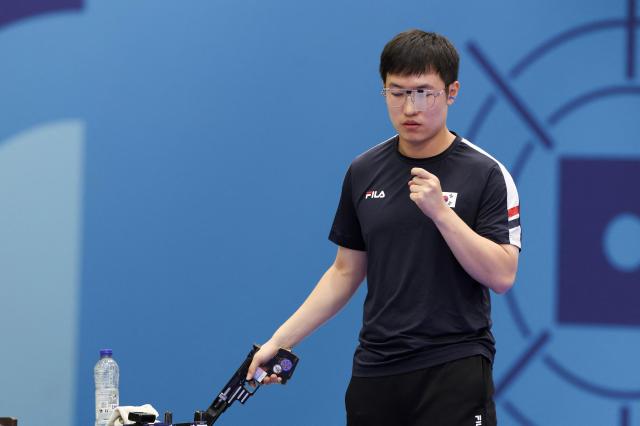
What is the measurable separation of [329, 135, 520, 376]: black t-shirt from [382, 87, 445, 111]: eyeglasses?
13cm

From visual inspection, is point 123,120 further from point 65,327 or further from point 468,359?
point 468,359

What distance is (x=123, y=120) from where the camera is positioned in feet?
12.4

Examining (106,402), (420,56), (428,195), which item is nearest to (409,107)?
(420,56)

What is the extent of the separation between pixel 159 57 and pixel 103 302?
3.16ft

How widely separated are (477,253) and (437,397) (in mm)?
335

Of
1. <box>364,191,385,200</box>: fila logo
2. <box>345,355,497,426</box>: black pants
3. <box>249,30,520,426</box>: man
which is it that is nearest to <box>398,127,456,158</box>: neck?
<box>249,30,520,426</box>: man

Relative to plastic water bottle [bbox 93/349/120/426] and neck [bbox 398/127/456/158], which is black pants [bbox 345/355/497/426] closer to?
neck [bbox 398/127/456/158]

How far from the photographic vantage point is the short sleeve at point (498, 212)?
7.09 ft

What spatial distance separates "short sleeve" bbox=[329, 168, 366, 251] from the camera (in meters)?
2.42

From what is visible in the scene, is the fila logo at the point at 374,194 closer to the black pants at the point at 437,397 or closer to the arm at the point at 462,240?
the arm at the point at 462,240

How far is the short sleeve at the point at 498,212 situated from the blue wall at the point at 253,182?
5.03 feet

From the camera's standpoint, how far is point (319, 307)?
244 centimetres

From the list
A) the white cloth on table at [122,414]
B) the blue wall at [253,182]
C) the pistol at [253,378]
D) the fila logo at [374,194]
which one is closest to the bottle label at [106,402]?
the blue wall at [253,182]

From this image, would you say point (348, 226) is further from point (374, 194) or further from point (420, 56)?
point (420, 56)
